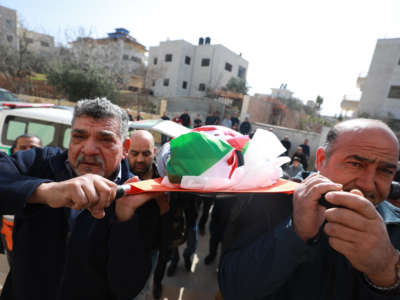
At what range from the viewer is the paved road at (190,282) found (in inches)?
111

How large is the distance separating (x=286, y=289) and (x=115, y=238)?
91cm

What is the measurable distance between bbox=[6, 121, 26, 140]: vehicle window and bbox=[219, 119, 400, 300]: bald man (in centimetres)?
484

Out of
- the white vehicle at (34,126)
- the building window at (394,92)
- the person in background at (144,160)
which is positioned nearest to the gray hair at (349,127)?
the person in background at (144,160)

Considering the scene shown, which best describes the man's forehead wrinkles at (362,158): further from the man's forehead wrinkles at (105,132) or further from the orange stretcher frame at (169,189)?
the man's forehead wrinkles at (105,132)

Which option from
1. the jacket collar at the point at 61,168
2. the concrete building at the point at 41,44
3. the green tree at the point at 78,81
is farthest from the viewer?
the concrete building at the point at 41,44

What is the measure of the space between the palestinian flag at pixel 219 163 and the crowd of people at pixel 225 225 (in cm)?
11

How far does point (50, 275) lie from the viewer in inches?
50.1

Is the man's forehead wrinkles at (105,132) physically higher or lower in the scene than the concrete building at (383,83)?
lower

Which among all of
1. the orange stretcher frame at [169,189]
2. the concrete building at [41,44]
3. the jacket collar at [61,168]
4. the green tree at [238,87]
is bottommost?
the jacket collar at [61,168]

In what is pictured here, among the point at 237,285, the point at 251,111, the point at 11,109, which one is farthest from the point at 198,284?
the point at 251,111

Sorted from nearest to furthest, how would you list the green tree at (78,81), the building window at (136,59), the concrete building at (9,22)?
the green tree at (78,81) → the concrete building at (9,22) → the building window at (136,59)

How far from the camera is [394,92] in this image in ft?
64.3

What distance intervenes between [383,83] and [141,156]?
85.6 feet

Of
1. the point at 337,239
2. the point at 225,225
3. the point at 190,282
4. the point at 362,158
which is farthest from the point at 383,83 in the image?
the point at 337,239
